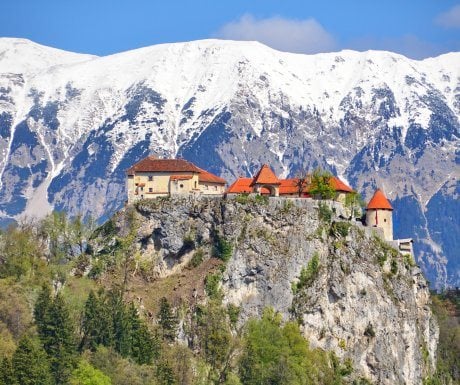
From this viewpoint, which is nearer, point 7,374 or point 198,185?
point 7,374

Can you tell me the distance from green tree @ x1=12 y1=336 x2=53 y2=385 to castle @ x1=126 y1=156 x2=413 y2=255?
38518 millimetres

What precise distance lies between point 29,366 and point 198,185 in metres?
48.2

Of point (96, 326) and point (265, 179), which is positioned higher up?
point (265, 179)

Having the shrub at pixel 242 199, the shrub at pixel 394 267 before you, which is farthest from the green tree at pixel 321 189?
the shrub at pixel 394 267

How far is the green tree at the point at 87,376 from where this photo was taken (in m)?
123

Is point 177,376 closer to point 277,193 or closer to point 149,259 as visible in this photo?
point 149,259

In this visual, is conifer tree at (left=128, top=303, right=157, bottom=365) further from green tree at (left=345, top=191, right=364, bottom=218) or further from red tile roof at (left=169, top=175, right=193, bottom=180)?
green tree at (left=345, top=191, right=364, bottom=218)

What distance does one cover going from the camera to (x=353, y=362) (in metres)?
153

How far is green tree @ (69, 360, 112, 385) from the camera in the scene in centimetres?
12344

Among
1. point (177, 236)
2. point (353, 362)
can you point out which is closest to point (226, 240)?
point (177, 236)

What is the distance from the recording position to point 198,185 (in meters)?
161

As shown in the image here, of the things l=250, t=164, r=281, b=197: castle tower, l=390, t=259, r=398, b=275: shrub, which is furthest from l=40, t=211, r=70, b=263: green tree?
l=390, t=259, r=398, b=275: shrub

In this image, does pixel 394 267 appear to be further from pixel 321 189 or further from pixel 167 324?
pixel 167 324

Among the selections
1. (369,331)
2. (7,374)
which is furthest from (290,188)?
(7,374)
